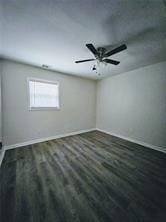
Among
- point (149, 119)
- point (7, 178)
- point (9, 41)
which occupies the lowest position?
point (7, 178)

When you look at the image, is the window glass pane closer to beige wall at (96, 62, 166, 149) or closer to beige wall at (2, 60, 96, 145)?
beige wall at (2, 60, 96, 145)

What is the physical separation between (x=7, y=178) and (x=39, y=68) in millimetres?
3088

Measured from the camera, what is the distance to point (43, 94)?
350cm

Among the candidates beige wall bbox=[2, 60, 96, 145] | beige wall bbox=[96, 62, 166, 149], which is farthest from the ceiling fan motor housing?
beige wall bbox=[2, 60, 96, 145]

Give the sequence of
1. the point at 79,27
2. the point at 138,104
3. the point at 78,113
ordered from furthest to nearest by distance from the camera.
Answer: the point at 78,113 → the point at 138,104 → the point at 79,27

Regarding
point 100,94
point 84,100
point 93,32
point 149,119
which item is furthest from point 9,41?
point 149,119

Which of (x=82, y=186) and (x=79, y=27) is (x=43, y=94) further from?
(x=82, y=186)

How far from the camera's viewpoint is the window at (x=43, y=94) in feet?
10.7

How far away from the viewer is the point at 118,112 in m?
4.03

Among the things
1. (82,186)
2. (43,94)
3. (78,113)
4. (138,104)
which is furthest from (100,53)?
(78,113)

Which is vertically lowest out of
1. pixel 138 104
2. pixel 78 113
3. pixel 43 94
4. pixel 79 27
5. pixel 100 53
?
pixel 78 113

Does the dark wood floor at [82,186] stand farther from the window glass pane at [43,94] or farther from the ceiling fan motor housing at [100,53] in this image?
the ceiling fan motor housing at [100,53]

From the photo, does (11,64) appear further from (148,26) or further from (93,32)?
(148,26)

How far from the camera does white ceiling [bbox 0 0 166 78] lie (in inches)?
48.5
